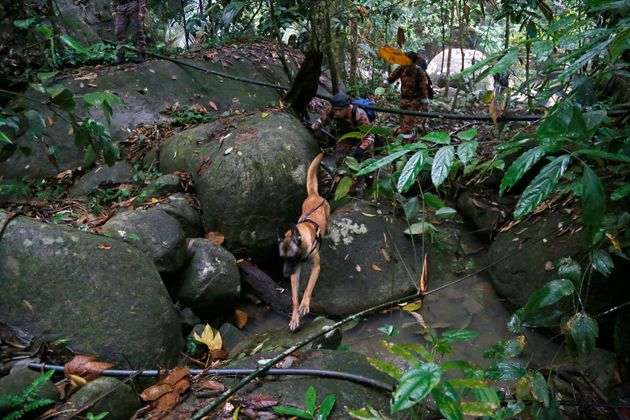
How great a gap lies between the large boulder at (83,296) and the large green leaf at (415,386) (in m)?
2.91

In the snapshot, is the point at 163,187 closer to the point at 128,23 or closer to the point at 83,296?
the point at 83,296

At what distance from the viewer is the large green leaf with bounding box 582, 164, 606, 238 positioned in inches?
51.7

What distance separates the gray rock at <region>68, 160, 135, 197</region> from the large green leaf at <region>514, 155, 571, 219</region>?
5.32 metres

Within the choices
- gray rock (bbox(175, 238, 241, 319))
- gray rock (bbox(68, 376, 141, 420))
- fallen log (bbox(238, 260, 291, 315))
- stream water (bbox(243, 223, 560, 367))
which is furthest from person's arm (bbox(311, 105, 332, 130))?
gray rock (bbox(68, 376, 141, 420))

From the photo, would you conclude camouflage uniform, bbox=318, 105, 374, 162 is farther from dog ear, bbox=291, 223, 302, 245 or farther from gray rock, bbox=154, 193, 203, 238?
gray rock, bbox=154, 193, 203, 238

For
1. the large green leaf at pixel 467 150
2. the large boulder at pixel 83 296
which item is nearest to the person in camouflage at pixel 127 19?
the large boulder at pixel 83 296

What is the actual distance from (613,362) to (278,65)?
282 inches

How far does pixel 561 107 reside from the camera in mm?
1507

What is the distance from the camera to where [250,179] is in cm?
547

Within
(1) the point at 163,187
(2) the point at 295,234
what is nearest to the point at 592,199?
(2) the point at 295,234

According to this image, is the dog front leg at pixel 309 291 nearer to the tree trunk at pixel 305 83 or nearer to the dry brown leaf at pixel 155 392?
the dry brown leaf at pixel 155 392

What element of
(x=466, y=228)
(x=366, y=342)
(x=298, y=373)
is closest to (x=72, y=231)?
(x=298, y=373)

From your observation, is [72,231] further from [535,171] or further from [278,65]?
[278,65]

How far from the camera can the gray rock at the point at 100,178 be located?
221 inches
